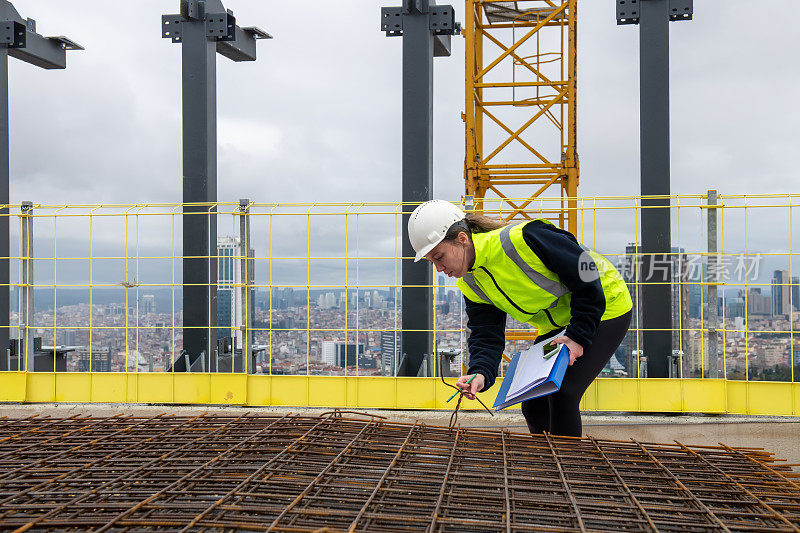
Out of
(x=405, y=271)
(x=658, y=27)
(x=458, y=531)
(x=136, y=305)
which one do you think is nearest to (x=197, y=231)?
(x=136, y=305)

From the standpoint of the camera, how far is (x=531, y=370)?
3.15 m

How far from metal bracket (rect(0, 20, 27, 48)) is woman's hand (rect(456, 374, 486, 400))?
949 centimetres

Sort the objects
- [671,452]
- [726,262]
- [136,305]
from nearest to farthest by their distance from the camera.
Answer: [671,452] → [726,262] → [136,305]

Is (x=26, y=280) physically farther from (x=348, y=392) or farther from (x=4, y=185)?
(x=348, y=392)

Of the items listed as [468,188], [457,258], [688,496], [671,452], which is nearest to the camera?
[688,496]

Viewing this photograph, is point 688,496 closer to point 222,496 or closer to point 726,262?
point 222,496

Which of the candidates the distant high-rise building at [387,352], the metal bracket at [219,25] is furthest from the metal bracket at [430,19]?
the distant high-rise building at [387,352]

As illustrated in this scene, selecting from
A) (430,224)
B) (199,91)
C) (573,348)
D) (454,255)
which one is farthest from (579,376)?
(199,91)

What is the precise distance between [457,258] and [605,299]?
743 millimetres

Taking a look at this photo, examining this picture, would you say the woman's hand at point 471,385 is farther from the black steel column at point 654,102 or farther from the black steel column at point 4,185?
the black steel column at point 4,185

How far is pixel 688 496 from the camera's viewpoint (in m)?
2.33

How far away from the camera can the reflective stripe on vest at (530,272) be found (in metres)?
3.11

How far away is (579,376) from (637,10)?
719 cm

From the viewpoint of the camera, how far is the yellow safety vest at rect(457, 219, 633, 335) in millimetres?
3111
